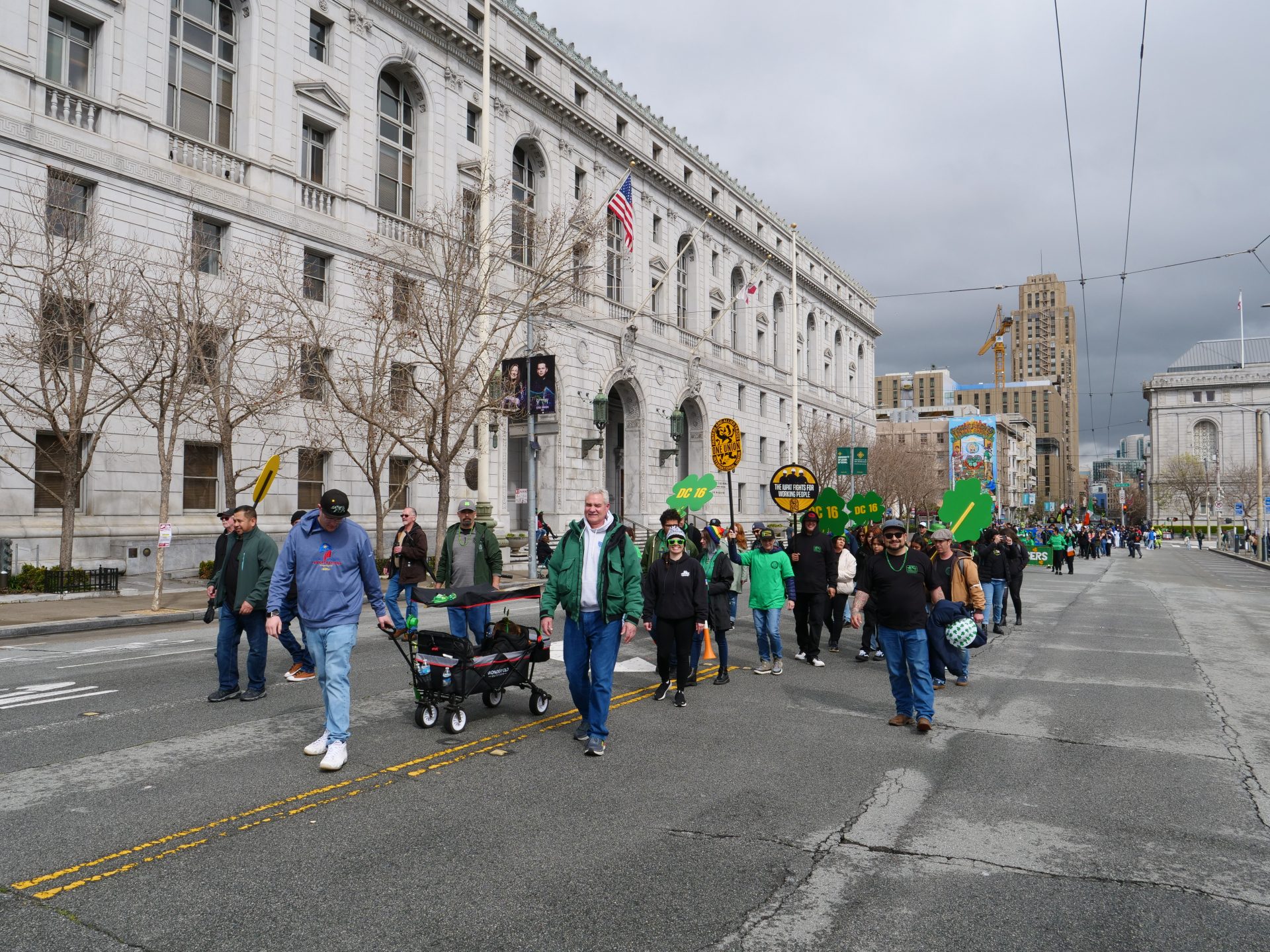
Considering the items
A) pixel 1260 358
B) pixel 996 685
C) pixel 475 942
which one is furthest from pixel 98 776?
pixel 1260 358

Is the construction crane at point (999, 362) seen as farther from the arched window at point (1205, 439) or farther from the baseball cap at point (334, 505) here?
the baseball cap at point (334, 505)

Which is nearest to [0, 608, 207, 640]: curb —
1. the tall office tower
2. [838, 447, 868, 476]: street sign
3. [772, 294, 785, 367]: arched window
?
[838, 447, 868, 476]: street sign

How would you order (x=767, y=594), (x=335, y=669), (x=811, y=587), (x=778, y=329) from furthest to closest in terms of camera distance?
1. (x=778, y=329)
2. (x=811, y=587)
3. (x=767, y=594)
4. (x=335, y=669)

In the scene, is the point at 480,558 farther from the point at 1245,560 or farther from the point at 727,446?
the point at 1245,560

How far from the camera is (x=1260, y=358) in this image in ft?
389

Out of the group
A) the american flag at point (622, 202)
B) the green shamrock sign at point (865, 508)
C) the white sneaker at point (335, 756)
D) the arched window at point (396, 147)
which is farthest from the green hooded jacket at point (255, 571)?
the arched window at point (396, 147)

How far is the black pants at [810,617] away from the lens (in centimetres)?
1144

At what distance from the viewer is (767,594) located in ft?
35.2

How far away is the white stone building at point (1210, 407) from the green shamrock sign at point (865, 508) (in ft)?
369

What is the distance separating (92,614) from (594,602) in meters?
13.3

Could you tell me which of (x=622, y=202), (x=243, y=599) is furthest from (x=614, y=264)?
(x=243, y=599)

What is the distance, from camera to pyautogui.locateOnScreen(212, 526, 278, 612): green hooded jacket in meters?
8.45

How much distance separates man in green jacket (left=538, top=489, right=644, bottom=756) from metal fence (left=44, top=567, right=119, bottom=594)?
622 inches

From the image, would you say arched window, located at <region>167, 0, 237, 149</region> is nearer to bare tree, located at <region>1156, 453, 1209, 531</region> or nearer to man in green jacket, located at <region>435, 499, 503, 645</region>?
man in green jacket, located at <region>435, 499, 503, 645</region>
